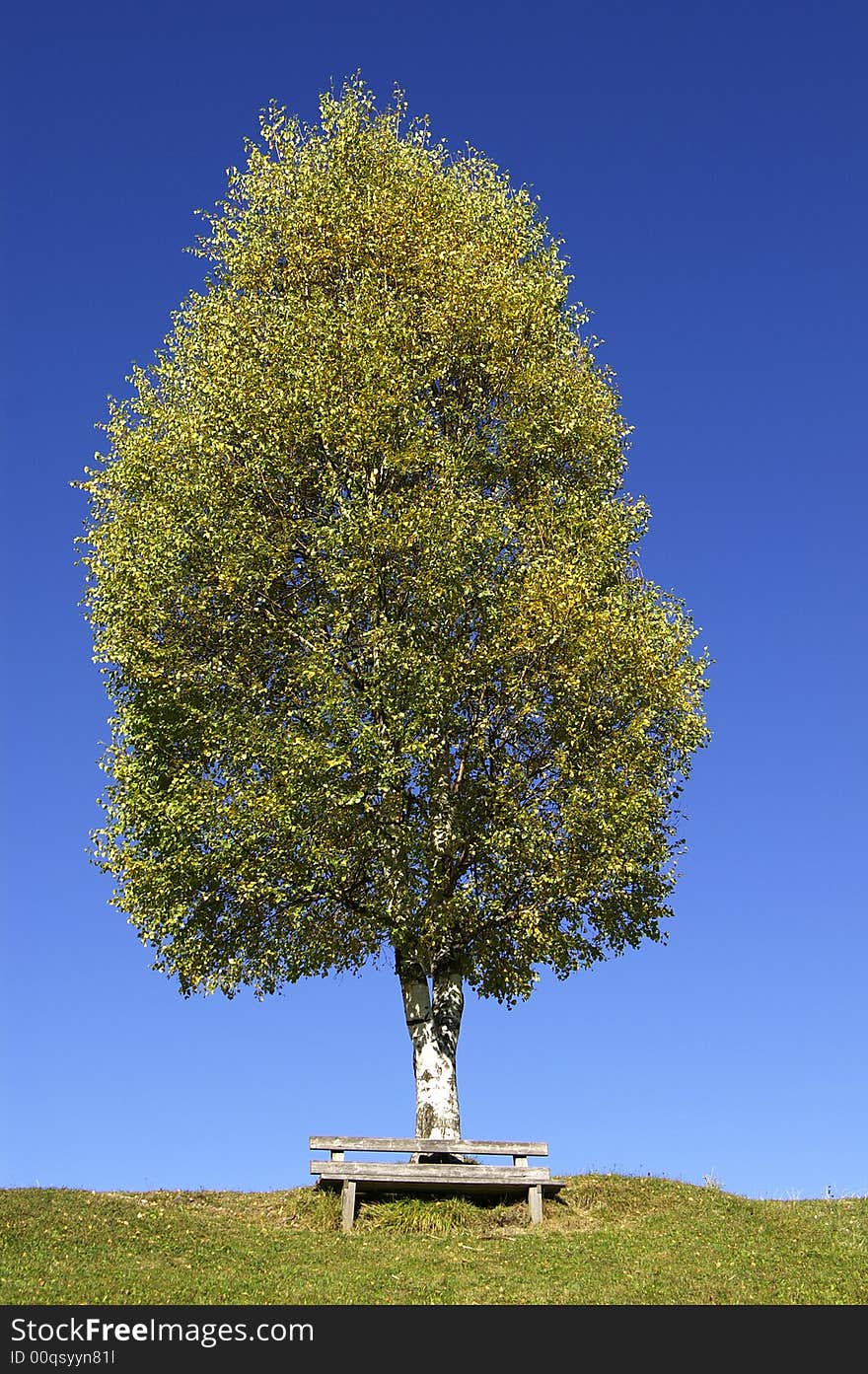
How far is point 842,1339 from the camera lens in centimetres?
1817

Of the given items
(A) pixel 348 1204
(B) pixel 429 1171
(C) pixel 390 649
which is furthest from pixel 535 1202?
(C) pixel 390 649

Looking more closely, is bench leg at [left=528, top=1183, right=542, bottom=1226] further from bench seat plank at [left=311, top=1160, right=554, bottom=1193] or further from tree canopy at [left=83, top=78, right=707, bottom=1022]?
tree canopy at [left=83, top=78, right=707, bottom=1022]

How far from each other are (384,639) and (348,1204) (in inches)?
491

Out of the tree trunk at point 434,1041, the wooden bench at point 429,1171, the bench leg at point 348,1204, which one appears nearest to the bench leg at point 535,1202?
the wooden bench at point 429,1171

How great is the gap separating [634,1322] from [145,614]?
19233 millimetres

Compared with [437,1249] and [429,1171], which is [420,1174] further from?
[437,1249]

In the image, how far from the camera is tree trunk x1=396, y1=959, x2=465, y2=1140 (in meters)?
28.6

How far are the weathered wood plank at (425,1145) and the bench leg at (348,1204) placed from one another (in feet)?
2.84

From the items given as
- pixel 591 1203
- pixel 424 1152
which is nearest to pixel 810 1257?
pixel 591 1203

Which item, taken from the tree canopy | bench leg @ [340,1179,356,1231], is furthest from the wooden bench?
the tree canopy

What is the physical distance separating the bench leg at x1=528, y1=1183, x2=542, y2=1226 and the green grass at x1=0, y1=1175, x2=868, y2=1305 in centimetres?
22

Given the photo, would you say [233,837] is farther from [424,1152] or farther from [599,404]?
[599,404]

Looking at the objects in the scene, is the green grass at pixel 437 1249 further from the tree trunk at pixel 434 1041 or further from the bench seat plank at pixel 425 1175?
the tree trunk at pixel 434 1041

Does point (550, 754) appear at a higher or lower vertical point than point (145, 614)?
lower
